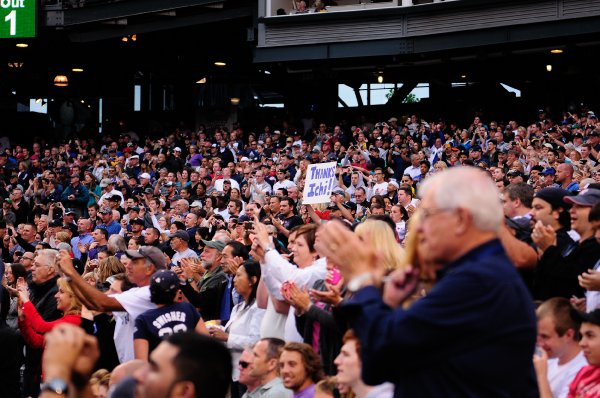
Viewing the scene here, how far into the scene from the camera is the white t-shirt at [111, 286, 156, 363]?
8.55m

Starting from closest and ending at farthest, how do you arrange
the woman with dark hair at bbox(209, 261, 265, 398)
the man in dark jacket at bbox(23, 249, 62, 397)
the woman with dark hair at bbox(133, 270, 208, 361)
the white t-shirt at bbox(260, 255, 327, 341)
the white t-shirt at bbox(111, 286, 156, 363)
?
the white t-shirt at bbox(260, 255, 327, 341) → the woman with dark hair at bbox(133, 270, 208, 361) → the white t-shirt at bbox(111, 286, 156, 363) → the woman with dark hair at bbox(209, 261, 265, 398) → the man in dark jacket at bbox(23, 249, 62, 397)

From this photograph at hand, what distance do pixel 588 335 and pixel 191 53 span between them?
29595 mm

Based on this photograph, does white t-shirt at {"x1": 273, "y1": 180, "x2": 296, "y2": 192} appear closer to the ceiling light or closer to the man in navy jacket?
the man in navy jacket

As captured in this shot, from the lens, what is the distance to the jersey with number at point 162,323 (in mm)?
8062

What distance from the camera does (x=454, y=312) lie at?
132 inches

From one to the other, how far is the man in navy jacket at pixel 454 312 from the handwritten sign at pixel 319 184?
30.6ft

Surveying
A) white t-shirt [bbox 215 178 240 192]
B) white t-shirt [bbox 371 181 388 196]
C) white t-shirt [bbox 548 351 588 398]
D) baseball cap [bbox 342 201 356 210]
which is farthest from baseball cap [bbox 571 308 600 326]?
white t-shirt [bbox 215 178 240 192]

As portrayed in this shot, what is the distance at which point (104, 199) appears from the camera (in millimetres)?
20391

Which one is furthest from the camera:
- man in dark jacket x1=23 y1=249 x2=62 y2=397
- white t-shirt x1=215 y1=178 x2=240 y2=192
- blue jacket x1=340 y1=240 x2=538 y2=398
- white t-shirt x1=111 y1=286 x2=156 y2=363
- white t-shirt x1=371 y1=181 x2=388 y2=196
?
white t-shirt x1=215 y1=178 x2=240 y2=192

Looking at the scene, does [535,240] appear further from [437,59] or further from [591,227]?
[437,59]

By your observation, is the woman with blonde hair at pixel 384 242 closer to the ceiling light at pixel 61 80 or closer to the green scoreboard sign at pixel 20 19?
the green scoreboard sign at pixel 20 19

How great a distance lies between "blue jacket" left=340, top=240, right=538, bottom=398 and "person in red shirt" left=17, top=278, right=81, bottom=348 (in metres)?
6.70

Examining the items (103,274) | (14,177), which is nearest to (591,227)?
(103,274)

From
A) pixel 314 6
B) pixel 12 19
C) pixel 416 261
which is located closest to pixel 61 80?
pixel 12 19
